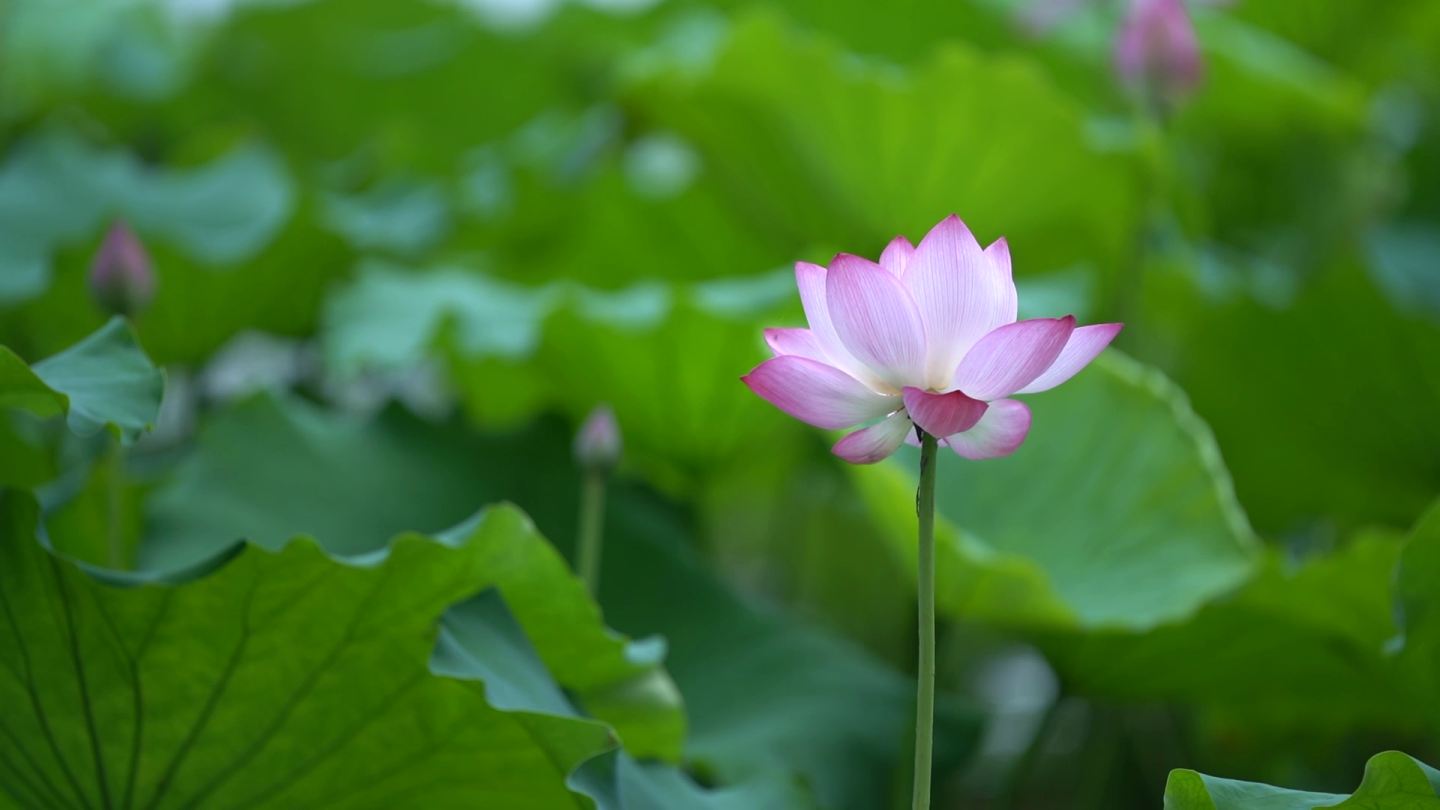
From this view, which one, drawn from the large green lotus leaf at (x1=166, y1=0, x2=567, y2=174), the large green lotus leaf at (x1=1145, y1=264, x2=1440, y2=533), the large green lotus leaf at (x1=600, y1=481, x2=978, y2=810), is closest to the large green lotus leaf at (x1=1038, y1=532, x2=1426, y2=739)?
the large green lotus leaf at (x1=600, y1=481, x2=978, y2=810)

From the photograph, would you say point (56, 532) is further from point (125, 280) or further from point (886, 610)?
point (886, 610)

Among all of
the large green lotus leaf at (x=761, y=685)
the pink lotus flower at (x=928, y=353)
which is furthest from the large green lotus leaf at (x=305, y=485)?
the pink lotus flower at (x=928, y=353)

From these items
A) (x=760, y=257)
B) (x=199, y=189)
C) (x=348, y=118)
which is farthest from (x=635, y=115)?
(x=348, y=118)

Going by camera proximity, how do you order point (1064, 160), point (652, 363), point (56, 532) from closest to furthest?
point (56, 532) < point (652, 363) < point (1064, 160)

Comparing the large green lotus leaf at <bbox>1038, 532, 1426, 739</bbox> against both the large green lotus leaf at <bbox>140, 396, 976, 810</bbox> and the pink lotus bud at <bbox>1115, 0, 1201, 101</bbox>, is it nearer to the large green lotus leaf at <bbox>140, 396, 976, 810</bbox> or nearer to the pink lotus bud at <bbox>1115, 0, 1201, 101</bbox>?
the large green lotus leaf at <bbox>140, 396, 976, 810</bbox>

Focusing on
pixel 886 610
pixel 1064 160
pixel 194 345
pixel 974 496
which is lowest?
pixel 886 610
